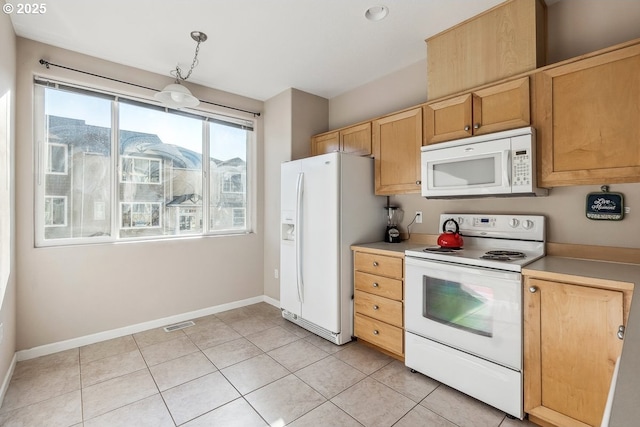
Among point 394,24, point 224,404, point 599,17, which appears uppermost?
point 394,24

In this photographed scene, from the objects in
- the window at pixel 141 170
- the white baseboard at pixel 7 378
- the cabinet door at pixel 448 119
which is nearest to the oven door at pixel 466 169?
the cabinet door at pixel 448 119

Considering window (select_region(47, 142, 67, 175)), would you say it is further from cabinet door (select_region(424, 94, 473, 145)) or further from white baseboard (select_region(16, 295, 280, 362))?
cabinet door (select_region(424, 94, 473, 145))

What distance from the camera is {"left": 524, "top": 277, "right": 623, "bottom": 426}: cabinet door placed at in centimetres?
147

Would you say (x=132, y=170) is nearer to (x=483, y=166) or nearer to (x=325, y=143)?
(x=325, y=143)

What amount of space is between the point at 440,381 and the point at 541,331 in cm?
76

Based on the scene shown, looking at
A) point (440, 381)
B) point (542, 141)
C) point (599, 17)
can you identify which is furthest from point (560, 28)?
point (440, 381)

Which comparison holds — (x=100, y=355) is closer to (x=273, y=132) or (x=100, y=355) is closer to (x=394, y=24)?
(x=273, y=132)

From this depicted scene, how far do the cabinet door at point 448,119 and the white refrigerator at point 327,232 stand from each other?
666 mm

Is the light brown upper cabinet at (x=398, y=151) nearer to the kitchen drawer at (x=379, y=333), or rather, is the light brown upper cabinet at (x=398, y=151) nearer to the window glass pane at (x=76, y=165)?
the kitchen drawer at (x=379, y=333)

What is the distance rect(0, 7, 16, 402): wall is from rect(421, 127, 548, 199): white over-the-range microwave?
116 inches

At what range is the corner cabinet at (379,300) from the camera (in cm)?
240

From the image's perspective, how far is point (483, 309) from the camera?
6.15ft

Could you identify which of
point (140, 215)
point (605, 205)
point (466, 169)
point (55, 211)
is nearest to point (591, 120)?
point (605, 205)

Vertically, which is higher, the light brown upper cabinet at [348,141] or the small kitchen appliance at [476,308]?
the light brown upper cabinet at [348,141]
